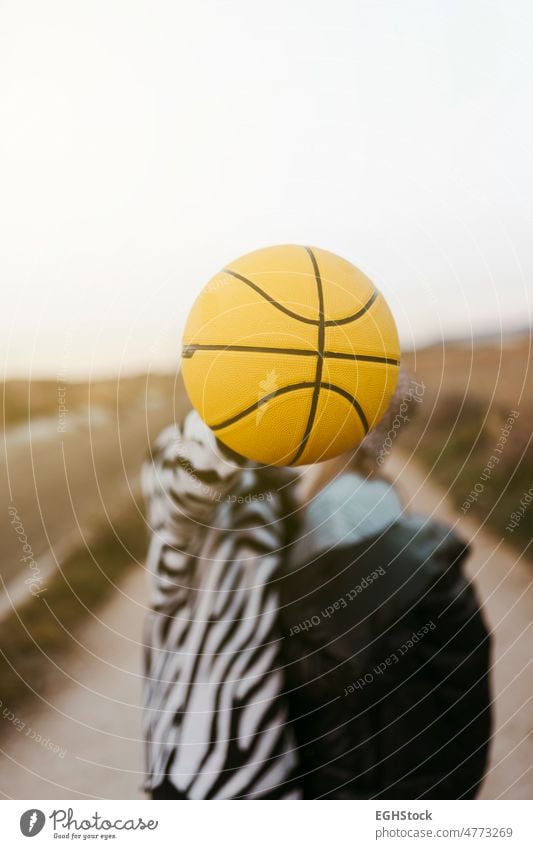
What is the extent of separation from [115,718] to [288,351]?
1.38 m

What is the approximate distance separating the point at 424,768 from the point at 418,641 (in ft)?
1.08

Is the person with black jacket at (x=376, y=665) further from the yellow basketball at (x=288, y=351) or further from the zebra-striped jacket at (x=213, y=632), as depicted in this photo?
the yellow basketball at (x=288, y=351)

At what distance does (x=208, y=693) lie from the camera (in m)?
1.97

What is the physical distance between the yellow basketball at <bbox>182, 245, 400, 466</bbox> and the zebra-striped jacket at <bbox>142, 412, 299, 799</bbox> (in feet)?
1.97

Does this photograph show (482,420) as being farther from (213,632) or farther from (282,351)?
(282,351)

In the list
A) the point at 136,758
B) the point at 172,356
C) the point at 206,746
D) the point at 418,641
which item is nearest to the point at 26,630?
the point at 136,758

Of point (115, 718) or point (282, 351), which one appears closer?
point (282, 351)

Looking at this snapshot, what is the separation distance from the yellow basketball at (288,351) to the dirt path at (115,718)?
106cm

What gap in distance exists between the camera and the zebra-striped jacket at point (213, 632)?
6.11 feet

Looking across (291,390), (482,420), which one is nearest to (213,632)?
(291,390)

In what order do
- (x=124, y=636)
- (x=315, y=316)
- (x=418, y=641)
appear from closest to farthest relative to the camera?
(x=315, y=316) → (x=418, y=641) → (x=124, y=636)

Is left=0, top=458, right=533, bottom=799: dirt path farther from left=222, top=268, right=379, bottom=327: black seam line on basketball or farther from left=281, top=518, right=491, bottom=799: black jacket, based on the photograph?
left=222, top=268, right=379, bottom=327: black seam line on basketball

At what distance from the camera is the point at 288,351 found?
1457mm
